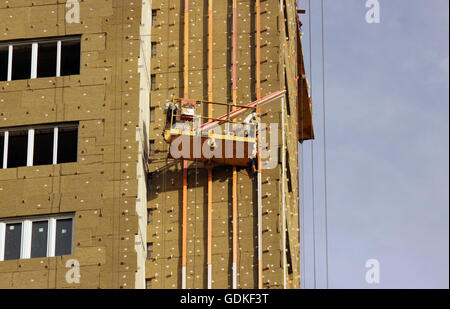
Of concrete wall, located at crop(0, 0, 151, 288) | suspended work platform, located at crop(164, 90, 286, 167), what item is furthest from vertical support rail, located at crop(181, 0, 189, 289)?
concrete wall, located at crop(0, 0, 151, 288)

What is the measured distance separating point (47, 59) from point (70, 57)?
4.10 ft

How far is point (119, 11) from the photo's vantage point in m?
81.1

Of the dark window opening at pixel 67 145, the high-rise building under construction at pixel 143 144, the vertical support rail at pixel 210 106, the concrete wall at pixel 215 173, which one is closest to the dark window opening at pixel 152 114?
the high-rise building under construction at pixel 143 144

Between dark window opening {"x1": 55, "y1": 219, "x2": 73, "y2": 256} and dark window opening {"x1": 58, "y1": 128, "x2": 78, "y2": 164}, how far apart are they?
338cm

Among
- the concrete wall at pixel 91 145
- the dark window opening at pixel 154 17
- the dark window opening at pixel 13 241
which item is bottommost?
the dark window opening at pixel 13 241

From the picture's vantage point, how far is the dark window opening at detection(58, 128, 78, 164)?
3088 inches

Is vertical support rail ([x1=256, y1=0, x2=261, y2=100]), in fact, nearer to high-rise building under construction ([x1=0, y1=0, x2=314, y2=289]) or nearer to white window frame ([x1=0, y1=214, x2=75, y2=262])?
high-rise building under construction ([x1=0, y1=0, x2=314, y2=289])

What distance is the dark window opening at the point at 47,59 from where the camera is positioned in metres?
81.1

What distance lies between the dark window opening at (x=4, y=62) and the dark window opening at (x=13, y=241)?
27.6ft

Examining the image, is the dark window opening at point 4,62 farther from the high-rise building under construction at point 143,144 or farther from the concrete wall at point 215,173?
the concrete wall at point 215,173

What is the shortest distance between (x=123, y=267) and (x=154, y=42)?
45.2 feet

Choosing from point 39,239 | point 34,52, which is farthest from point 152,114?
point 39,239
